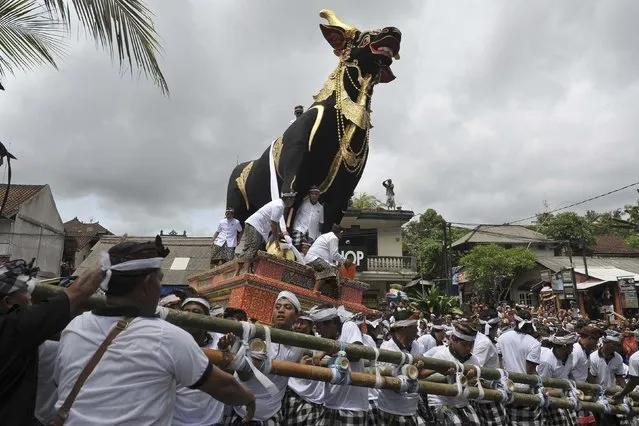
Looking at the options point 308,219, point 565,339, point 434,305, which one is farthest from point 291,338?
point 434,305

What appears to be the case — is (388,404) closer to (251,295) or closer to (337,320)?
(337,320)

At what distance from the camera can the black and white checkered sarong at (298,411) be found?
12.5ft

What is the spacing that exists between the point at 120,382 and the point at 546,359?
5833mm

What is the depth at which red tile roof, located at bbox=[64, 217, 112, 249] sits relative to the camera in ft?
105

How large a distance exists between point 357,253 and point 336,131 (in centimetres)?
1760

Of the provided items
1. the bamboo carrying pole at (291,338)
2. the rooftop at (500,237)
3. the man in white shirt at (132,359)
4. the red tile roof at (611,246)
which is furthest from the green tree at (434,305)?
the red tile roof at (611,246)

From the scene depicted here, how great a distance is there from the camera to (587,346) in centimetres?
681

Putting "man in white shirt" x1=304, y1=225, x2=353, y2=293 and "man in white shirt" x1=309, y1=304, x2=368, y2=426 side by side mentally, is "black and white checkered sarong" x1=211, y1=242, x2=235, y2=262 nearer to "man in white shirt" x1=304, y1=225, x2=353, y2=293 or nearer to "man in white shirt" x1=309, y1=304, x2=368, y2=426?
"man in white shirt" x1=304, y1=225, x2=353, y2=293

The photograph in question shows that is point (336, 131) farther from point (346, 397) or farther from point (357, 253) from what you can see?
point (357, 253)

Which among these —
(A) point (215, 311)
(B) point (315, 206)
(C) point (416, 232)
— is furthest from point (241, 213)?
(C) point (416, 232)

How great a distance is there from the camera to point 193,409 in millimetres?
3135

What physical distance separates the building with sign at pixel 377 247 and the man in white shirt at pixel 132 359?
23.8 m

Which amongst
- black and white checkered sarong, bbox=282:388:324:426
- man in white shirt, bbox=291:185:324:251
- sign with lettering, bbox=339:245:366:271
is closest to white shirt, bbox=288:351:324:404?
black and white checkered sarong, bbox=282:388:324:426

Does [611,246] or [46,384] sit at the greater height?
[611,246]
